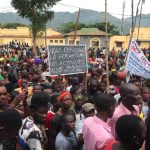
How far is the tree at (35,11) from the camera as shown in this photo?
31484mm

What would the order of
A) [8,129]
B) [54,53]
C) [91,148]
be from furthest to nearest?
[54,53], [91,148], [8,129]

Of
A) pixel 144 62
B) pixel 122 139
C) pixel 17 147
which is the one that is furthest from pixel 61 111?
pixel 144 62

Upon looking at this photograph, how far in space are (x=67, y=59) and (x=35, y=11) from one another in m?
22.6

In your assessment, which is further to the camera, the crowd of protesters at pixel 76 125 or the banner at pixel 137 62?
the banner at pixel 137 62

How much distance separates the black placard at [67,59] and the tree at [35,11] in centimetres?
2169

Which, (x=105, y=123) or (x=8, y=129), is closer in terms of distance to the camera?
(x=8, y=129)

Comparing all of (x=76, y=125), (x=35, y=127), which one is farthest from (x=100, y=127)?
(x=76, y=125)

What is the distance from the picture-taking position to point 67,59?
382 inches

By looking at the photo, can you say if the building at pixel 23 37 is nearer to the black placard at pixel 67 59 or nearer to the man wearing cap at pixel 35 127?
the black placard at pixel 67 59

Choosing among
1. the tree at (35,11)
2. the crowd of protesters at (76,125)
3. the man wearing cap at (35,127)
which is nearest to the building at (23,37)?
the tree at (35,11)

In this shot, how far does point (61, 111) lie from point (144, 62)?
140 inches

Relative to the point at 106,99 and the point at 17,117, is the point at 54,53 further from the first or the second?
the point at 17,117

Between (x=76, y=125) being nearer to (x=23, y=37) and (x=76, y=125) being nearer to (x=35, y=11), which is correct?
(x=35, y=11)

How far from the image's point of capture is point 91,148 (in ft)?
12.5
